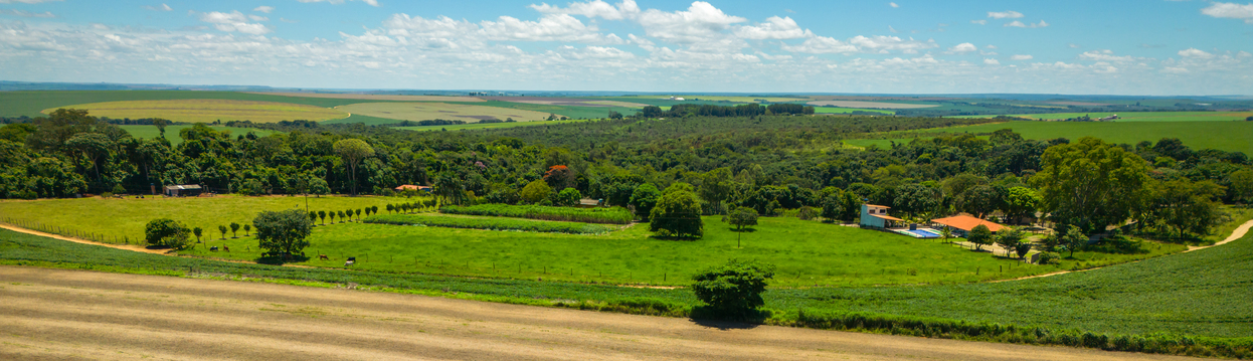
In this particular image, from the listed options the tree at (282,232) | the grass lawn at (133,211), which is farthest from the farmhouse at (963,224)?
the grass lawn at (133,211)

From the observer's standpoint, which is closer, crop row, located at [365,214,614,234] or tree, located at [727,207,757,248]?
tree, located at [727,207,757,248]

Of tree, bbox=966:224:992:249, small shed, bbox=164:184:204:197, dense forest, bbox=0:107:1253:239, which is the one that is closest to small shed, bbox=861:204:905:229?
dense forest, bbox=0:107:1253:239

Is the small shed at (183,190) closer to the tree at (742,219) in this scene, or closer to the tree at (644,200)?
the tree at (644,200)

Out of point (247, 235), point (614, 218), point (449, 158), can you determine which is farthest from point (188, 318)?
point (449, 158)

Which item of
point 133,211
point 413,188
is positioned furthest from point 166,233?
point 413,188

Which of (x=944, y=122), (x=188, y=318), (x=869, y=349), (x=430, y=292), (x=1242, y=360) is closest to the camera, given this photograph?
(x=1242, y=360)

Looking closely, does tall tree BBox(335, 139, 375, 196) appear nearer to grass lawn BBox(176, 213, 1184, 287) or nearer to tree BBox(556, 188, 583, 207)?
grass lawn BBox(176, 213, 1184, 287)

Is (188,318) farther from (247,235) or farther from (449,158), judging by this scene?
(449,158)
